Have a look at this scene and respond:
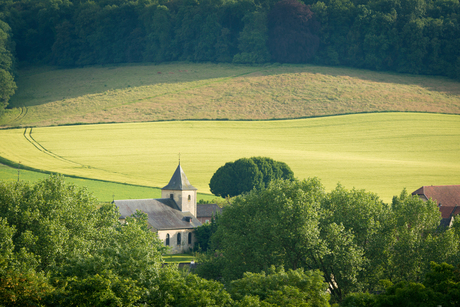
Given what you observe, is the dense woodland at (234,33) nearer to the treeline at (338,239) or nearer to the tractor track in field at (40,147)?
the tractor track in field at (40,147)

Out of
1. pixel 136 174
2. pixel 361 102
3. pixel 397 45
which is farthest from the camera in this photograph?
pixel 397 45

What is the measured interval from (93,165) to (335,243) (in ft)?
147

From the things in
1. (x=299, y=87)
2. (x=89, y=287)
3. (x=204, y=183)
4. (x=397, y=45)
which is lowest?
(x=204, y=183)

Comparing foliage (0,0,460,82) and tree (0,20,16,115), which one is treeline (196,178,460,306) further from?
foliage (0,0,460,82)

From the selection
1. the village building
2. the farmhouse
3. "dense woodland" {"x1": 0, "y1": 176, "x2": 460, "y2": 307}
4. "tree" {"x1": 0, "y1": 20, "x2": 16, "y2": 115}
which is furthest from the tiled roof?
"tree" {"x1": 0, "y1": 20, "x2": 16, "y2": 115}

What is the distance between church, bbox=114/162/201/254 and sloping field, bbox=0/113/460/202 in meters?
5.17

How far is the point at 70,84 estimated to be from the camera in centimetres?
10819

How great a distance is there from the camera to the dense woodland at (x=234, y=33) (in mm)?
106938

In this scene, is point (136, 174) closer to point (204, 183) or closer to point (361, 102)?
point (204, 183)

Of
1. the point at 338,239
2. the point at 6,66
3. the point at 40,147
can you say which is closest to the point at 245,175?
the point at 40,147

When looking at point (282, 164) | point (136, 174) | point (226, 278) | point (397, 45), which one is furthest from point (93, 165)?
point (397, 45)

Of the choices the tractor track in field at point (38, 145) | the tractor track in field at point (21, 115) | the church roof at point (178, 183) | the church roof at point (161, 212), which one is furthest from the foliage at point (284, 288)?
the tractor track in field at point (21, 115)

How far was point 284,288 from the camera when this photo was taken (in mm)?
24812

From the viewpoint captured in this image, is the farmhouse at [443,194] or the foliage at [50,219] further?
the farmhouse at [443,194]
